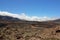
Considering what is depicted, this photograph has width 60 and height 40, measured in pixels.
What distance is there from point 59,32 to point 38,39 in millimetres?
9903

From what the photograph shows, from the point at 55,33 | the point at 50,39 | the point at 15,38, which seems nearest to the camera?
the point at 50,39

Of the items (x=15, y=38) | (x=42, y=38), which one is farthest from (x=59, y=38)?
(x=15, y=38)

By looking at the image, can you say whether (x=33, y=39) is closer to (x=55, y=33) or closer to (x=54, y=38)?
(x=54, y=38)

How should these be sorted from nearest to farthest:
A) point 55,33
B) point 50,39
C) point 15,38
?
point 50,39 → point 15,38 → point 55,33

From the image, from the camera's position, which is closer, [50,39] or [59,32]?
[50,39]

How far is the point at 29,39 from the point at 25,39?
984 mm

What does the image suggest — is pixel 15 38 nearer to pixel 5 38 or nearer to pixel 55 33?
pixel 5 38

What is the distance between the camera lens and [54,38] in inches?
1356

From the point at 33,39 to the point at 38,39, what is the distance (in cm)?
123

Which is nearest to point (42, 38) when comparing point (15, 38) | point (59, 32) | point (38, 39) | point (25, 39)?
point (38, 39)

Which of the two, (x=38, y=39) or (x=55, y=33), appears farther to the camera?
(x=55, y=33)

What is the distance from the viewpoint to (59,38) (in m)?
35.2

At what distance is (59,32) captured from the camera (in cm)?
4125

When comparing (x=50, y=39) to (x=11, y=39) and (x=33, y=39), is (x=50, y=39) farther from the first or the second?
(x=11, y=39)
